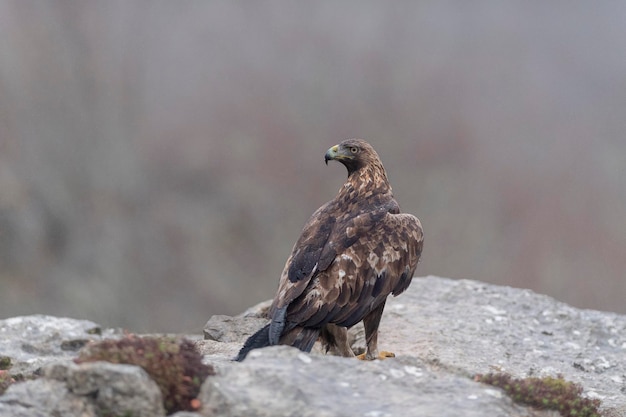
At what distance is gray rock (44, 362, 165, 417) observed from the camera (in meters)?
4.98

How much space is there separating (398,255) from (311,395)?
2.67 meters

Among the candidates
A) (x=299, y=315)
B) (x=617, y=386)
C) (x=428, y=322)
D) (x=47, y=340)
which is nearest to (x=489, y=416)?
(x=299, y=315)

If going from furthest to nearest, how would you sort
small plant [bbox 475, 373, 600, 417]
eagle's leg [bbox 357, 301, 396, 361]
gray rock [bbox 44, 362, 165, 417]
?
1. eagle's leg [bbox 357, 301, 396, 361]
2. small plant [bbox 475, 373, 600, 417]
3. gray rock [bbox 44, 362, 165, 417]

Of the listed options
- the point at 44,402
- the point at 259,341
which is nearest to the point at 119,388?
the point at 44,402

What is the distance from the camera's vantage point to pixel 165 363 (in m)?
5.23

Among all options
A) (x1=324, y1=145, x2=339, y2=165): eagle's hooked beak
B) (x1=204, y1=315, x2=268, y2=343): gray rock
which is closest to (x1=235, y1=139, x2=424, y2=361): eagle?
(x1=324, y1=145, x2=339, y2=165): eagle's hooked beak

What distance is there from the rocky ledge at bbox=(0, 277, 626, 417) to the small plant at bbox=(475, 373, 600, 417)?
0.24 ft

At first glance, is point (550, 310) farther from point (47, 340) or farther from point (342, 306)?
point (47, 340)

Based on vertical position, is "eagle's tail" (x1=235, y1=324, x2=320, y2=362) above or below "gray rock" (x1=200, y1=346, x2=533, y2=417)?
above

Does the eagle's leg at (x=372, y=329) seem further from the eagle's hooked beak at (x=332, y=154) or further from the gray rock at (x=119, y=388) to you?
the gray rock at (x=119, y=388)

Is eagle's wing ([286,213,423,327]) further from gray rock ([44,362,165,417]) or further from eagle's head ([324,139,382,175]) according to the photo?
gray rock ([44,362,165,417])

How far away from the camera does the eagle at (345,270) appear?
23.5 feet

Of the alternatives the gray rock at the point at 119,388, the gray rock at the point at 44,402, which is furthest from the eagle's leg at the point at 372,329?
the gray rock at the point at 44,402

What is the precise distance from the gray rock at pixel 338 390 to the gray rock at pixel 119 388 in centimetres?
29
